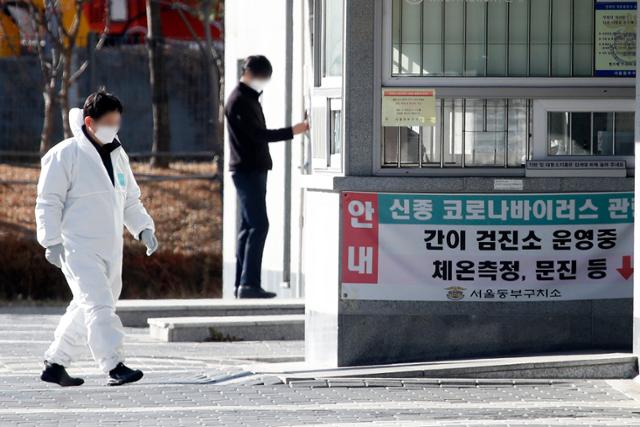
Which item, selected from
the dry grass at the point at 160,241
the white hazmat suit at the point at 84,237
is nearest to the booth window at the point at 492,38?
the white hazmat suit at the point at 84,237

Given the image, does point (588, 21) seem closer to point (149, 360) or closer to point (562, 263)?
point (562, 263)

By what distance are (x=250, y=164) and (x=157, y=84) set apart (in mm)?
10990

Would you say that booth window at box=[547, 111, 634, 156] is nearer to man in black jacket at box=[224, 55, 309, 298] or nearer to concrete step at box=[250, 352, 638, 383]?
concrete step at box=[250, 352, 638, 383]

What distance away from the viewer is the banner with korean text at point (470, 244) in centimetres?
1035

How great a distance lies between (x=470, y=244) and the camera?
10.4m

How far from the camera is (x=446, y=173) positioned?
34.5 feet

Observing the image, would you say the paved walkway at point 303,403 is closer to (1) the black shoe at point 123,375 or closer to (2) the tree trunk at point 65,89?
(1) the black shoe at point 123,375

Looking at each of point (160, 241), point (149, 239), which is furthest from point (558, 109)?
point (160, 241)

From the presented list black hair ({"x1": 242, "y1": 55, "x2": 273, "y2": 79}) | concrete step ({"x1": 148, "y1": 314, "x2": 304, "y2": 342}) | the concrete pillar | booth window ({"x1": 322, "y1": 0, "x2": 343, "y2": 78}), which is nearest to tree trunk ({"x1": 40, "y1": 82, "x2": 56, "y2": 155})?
black hair ({"x1": 242, "y1": 55, "x2": 273, "y2": 79})

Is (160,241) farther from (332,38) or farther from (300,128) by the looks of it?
(332,38)

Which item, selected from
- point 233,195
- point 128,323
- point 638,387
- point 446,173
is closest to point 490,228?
point 446,173

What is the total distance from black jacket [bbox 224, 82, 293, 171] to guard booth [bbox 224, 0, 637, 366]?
3.22 metres

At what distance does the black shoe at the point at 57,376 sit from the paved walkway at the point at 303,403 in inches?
2.5

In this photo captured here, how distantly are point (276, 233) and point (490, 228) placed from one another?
5.19 metres
